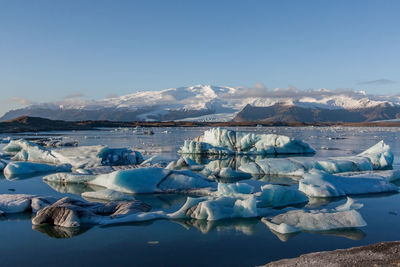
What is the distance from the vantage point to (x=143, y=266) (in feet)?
10.6

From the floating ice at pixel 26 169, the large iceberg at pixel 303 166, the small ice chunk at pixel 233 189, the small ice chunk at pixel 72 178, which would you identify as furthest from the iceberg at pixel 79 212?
the floating ice at pixel 26 169

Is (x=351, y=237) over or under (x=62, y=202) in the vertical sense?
under

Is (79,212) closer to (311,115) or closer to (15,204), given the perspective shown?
(15,204)

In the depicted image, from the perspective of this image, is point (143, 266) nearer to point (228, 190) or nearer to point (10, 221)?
point (10, 221)

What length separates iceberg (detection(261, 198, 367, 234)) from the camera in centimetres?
427

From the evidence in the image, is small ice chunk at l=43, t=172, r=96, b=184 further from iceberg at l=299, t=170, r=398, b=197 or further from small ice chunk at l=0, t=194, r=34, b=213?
iceberg at l=299, t=170, r=398, b=197

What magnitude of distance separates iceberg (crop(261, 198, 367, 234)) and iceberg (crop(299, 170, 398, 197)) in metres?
1.60

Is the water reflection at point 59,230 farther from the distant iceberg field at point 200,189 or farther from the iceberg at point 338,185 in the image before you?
the iceberg at point 338,185

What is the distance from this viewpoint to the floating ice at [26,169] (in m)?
9.20

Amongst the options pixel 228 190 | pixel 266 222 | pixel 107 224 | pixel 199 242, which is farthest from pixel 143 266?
pixel 228 190

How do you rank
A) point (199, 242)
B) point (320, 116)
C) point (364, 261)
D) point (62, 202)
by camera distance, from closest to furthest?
point (364, 261) < point (199, 242) < point (62, 202) < point (320, 116)

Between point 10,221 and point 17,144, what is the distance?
12045 millimetres

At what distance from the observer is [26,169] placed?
9.46 metres

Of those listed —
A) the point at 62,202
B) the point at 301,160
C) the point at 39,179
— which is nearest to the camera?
the point at 62,202
